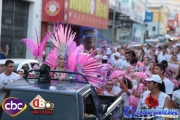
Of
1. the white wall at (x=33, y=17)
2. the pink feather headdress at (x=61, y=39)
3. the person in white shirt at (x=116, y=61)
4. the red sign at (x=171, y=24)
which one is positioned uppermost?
the red sign at (x=171, y=24)

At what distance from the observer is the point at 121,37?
4225 centimetres

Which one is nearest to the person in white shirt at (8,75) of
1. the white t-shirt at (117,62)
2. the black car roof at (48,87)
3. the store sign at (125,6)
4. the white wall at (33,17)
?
the black car roof at (48,87)

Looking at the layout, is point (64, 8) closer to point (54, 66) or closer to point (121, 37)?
point (54, 66)

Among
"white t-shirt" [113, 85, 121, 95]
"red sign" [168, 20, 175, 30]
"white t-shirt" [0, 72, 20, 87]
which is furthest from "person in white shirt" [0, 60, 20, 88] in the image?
"red sign" [168, 20, 175, 30]

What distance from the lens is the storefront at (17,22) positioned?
1802 centimetres

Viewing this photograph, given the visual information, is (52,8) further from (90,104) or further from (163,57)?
(90,104)

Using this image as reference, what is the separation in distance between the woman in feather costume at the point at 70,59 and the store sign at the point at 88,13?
1239 centimetres

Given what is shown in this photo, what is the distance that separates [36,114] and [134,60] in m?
6.57

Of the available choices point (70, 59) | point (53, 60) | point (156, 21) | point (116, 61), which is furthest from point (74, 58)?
point (156, 21)

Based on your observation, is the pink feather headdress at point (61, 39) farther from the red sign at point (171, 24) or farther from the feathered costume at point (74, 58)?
the red sign at point (171, 24)

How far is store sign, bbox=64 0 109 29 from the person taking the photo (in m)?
21.5

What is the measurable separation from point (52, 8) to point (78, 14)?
2603 millimetres

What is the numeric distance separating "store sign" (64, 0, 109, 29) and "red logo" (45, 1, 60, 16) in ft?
1.71

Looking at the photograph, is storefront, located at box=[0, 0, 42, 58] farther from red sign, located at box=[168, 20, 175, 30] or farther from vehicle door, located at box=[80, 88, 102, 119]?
red sign, located at box=[168, 20, 175, 30]
